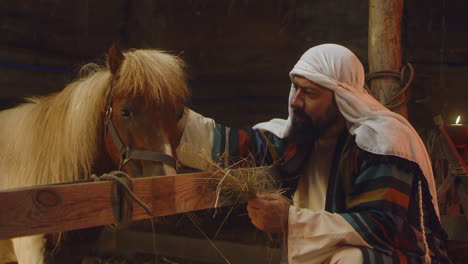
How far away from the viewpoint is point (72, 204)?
1196mm

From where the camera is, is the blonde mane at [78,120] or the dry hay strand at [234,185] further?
the blonde mane at [78,120]

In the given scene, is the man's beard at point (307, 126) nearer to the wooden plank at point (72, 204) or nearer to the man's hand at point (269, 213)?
the man's hand at point (269, 213)

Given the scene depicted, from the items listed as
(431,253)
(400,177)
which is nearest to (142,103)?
(400,177)

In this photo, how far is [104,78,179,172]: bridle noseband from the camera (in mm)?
1922

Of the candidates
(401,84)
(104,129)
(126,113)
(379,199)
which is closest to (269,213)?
(379,199)

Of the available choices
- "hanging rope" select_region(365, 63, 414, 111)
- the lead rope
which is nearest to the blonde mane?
the lead rope

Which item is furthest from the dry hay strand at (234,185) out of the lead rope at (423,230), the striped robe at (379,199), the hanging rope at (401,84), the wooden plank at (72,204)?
the hanging rope at (401,84)

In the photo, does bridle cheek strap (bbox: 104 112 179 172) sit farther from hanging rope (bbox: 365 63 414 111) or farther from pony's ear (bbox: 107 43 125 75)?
hanging rope (bbox: 365 63 414 111)

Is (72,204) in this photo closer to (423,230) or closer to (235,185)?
(235,185)

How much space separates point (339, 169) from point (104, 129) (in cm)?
131

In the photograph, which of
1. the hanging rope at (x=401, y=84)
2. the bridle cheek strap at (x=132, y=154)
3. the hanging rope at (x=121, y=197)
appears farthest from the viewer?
the hanging rope at (x=401, y=84)

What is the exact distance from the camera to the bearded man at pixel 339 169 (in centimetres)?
180

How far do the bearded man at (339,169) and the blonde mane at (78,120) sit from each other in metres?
0.44

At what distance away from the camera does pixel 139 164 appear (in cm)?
196
